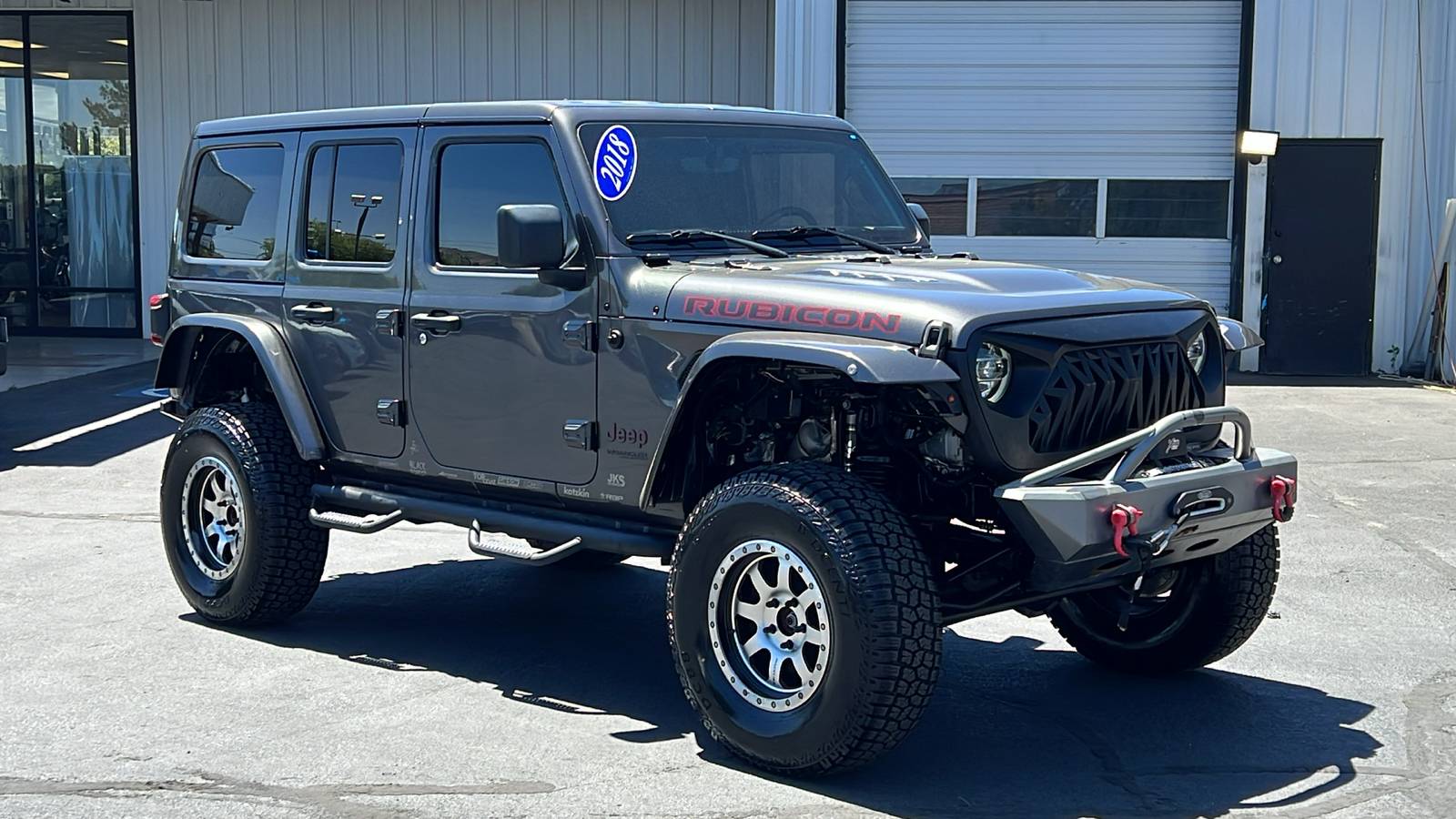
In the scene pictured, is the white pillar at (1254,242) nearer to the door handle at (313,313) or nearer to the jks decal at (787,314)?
the door handle at (313,313)

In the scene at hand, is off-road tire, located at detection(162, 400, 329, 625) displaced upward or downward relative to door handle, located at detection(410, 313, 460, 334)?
downward

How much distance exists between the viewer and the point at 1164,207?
17.0m

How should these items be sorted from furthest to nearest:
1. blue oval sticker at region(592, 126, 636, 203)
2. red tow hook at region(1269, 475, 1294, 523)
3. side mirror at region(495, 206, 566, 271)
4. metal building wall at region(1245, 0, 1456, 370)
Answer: metal building wall at region(1245, 0, 1456, 370) < blue oval sticker at region(592, 126, 636, 203) < side mirror at region(495, 206, 566, 271) < red tow hook at region(1269, 475, 1294, 523)

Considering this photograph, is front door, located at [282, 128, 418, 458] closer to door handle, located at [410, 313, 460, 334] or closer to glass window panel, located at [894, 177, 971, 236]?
door handle, located at [410, 313, 460, 334]

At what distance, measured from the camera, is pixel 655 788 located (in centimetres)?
461

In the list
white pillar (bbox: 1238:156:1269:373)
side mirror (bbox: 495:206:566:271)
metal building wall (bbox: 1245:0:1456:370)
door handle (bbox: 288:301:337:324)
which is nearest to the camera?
side mirror (bbox: 495:206:566:271)

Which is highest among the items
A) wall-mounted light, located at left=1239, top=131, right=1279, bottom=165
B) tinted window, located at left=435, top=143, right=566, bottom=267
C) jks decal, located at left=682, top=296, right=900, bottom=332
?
wall-mounted light, located at left=1239, top=131, right=1279, bottom=165

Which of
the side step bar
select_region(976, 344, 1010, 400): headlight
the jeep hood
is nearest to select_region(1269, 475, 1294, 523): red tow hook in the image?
the jeep hood

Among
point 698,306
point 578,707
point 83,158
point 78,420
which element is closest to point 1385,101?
point 78,420

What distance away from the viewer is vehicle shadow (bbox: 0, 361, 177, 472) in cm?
1114

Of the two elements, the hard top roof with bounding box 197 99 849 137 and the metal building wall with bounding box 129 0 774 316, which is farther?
the metal building wall with bounding box 129 0 774 316

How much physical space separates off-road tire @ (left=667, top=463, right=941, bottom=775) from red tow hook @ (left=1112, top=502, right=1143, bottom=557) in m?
0.52

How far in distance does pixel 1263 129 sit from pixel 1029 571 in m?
13.2

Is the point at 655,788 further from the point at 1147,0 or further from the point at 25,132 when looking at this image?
the point at 25,132
